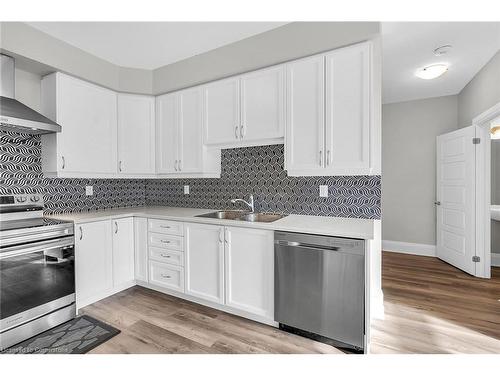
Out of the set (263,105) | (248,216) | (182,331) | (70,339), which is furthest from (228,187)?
(70,339)

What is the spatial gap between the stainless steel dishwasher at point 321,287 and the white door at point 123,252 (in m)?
1.77

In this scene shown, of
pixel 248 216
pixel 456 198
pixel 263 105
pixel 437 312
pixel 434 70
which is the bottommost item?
pixel 437 312

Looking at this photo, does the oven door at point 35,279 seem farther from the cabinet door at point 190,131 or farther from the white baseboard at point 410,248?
the white baseboard at point 410,248

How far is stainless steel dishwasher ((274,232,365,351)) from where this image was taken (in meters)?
1.76

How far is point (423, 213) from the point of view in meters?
4.27

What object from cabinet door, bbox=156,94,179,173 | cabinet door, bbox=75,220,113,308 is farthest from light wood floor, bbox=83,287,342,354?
cabinet door, bbox=156,94,179,173

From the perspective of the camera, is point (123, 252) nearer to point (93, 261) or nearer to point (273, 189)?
point (93, 261)

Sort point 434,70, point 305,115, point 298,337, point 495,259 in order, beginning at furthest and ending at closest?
1. point 495,259
2. point 434,70
3. point 305,115
4. point 298,337

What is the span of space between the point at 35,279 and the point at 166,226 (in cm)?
111

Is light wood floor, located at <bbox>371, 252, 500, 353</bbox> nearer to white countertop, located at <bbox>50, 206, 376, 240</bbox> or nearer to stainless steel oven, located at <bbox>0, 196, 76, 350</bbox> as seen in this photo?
white countertop, located at <bbox>50, 206, 376, 240</bbox>

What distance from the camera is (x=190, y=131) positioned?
2914mm
